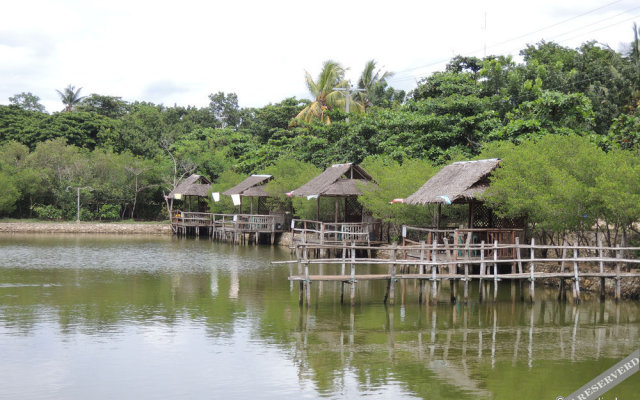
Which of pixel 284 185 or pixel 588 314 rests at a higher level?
pixel 284 185

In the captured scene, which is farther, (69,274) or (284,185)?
(284,185)

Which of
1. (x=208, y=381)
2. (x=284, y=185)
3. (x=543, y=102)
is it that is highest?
(x=543, y=102)

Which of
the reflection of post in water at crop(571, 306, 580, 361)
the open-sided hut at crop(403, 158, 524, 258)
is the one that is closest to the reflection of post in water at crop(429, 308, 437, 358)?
the reflection of post in water at crop(571, 306, 580, 361)

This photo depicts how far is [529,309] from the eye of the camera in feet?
49.4

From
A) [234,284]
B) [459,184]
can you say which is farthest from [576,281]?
[234,284]

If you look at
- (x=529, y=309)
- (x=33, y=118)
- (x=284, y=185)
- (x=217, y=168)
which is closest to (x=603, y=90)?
(x=284, y=185)

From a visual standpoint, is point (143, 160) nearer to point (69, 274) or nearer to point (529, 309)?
point (69, 274)

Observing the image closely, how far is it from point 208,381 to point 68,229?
3083 cm

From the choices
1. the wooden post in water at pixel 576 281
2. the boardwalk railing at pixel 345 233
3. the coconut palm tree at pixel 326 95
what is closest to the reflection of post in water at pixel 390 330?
the wooden post in water at pixel 576 281

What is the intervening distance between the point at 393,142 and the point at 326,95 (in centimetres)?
1596

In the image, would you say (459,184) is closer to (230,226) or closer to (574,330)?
(574,330)

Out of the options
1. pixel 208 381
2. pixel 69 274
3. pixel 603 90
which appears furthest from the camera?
pixel 603 90

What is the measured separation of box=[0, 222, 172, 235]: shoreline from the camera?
1463 inches

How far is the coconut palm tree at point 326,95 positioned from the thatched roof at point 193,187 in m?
7.24
